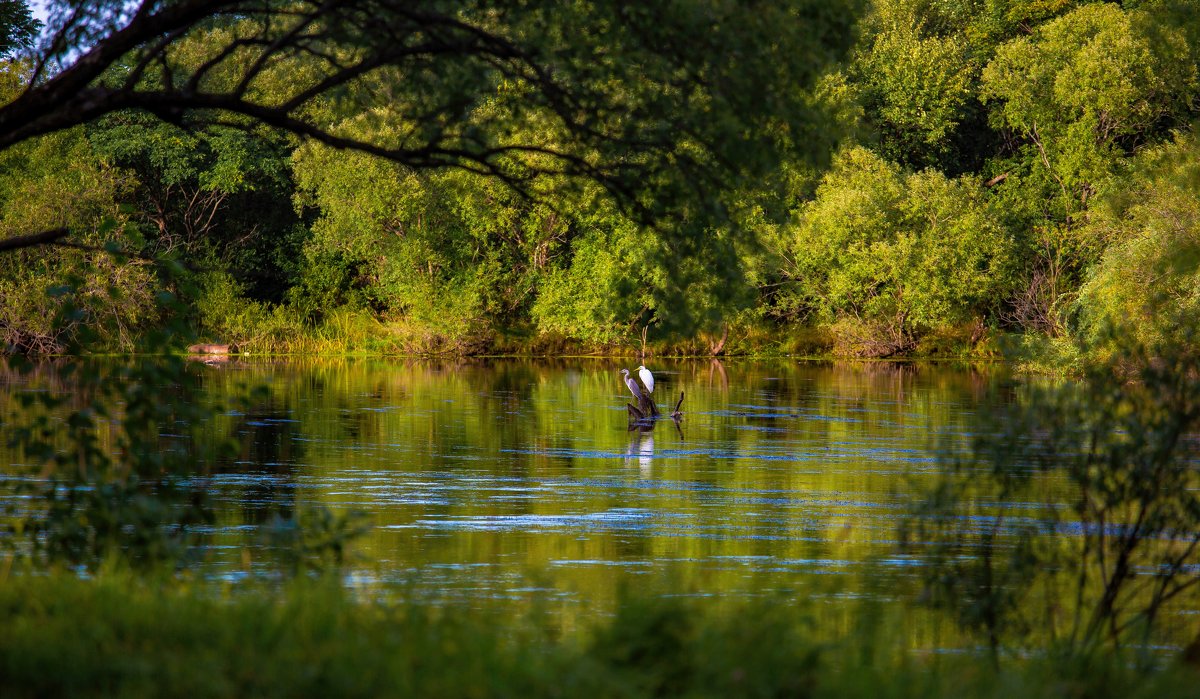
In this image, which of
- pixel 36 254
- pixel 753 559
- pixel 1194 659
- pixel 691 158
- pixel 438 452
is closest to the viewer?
pixel 1194 659

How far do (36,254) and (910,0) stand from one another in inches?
1311

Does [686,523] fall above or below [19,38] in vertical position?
below

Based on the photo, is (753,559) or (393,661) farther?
(753,559)

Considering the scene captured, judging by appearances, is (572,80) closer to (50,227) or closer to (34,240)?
(34,240)

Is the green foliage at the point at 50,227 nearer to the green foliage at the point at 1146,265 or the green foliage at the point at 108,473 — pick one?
the green foliage at the point at 1146,265

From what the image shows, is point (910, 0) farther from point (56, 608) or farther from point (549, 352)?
point (56, 608)

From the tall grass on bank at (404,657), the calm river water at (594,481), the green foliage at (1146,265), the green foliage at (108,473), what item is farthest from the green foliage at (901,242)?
the tall grass on bank at (404,657)

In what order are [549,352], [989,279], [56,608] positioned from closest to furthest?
[56,608] → [989,279] → [549,352]

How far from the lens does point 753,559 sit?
1400 centimetres

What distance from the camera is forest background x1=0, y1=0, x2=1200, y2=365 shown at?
47.6 metres

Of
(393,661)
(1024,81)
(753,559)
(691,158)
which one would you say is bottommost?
(753,559)

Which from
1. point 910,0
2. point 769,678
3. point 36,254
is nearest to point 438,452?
point 769,678

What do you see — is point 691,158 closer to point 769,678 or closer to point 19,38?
point 769,678

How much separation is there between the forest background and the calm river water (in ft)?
38.4
